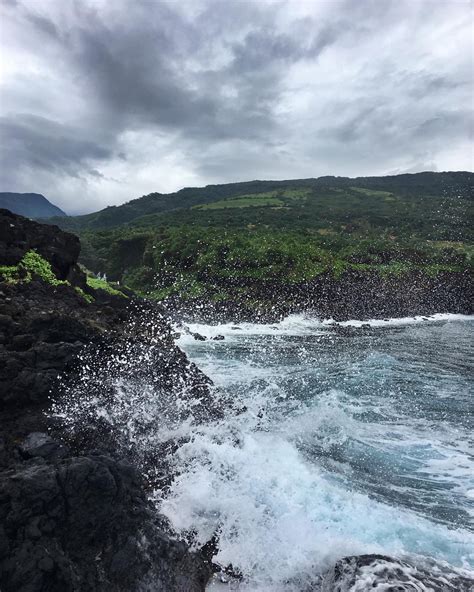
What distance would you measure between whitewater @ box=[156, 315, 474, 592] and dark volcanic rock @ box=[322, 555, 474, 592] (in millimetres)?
389

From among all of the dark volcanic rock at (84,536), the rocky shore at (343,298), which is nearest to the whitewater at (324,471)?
the dark volcanic rock at (84,536)

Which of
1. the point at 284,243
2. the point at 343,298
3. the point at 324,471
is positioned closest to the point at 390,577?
the point at 324,471

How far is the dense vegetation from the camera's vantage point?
51344 millimetres

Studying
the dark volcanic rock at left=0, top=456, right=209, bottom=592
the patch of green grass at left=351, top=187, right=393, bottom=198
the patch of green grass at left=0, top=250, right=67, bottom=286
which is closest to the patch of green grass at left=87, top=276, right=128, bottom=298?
the patch of green grass at left=0, top=250, right=67, bottom=286

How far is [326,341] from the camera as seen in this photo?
2931 cm

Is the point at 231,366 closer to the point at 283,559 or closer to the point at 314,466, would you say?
the point at 314,466

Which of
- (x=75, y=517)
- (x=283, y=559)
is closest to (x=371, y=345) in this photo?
(x=283, y=559)

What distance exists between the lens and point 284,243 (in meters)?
56.5

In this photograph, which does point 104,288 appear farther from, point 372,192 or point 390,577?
point 372,192

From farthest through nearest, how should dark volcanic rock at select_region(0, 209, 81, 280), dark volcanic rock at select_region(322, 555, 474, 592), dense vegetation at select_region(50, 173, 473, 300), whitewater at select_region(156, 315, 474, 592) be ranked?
dense vegetation at select_region(50, 173, 473, 300)
dark volcanic rock at select_region(0, 209, 81, 280)
whitewater at select_region(156, 315, 474, 592)
dark volcanic rock at select_region(322, 555, 474, 592)

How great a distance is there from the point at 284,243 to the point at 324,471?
47.4 meters

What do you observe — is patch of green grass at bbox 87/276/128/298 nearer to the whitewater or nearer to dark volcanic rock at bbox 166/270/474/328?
dark volcanic rock at bbox 166/270/474/328

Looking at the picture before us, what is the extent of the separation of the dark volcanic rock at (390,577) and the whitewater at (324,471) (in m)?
0.39

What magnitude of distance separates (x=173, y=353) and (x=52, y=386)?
797 cm
